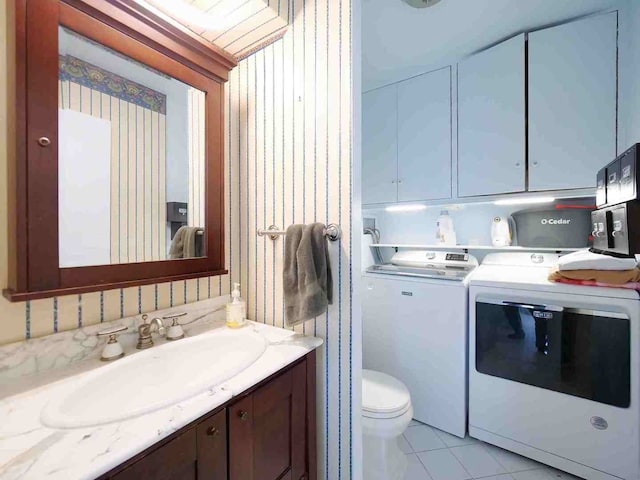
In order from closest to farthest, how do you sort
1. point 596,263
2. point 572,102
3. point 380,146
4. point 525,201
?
point 596,263 < point 572,102 < point 525,201 < point 380,146

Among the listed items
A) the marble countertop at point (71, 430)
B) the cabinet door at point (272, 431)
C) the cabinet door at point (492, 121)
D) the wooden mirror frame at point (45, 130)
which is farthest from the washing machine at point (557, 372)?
the wooden mirror frame at point (45, 130)

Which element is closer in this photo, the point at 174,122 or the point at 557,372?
the point at 174,122

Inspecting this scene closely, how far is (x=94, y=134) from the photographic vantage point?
825 mm

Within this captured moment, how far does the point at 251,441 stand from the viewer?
746 millimetres

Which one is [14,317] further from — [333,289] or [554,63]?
[554,63]

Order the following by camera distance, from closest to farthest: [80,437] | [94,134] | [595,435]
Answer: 1. [80,437]
2. [94,134]
3. [595,435]

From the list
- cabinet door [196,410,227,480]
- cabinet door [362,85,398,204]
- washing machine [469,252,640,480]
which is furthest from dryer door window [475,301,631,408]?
cabinet door [196,410,227,480]

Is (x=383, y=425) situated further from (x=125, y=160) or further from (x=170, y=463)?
(x=125, y=160)

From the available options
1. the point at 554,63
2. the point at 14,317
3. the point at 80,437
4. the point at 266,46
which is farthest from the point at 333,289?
the point at 554,63

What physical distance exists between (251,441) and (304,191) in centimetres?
86

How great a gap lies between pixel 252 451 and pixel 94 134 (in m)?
1.08

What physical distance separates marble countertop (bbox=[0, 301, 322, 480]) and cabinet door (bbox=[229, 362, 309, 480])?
7 centimetres

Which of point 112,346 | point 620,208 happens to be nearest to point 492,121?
point 620,208

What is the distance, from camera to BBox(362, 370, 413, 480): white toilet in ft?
4.07
